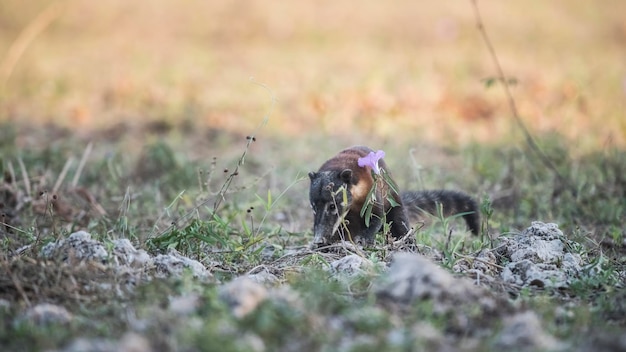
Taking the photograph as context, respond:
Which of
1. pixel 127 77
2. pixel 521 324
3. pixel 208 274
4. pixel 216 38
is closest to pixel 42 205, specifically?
pixel 208 274

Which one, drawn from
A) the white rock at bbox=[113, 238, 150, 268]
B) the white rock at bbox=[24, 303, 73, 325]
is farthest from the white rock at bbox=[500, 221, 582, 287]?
the white rock at bbox=[24, 303, 73, 325]

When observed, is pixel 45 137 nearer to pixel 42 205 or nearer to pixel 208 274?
pixel 42 205

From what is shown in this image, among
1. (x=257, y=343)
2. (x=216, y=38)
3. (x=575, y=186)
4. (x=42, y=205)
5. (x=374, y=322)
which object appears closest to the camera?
(x=257, y=343)

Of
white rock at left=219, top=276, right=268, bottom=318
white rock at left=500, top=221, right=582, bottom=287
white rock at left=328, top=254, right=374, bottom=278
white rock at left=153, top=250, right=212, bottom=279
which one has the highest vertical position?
white rock at left=219, top=276, right=268, bottom=318

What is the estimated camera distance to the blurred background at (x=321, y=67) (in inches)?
393

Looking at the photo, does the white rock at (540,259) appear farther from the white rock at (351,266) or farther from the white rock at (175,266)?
the white rock at (175,266)

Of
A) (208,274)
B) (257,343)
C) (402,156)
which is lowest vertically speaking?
(402,156)

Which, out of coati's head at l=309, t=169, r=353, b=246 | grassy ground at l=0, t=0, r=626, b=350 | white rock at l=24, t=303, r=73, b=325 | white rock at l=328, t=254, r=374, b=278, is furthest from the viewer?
coati's head at l=309, t=169, r=353, b=246

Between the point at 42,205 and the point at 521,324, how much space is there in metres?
4.20

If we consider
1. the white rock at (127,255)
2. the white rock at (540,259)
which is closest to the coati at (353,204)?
the white rock at (540,259)

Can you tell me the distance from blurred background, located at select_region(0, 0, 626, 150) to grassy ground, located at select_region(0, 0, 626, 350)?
43 millimetres

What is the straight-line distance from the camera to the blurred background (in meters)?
9.98

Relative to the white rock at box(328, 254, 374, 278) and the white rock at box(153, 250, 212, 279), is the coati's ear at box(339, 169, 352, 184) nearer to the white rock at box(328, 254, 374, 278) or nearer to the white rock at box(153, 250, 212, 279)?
the white rock at box(328, 254, 374, 278)

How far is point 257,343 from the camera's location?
304cm
